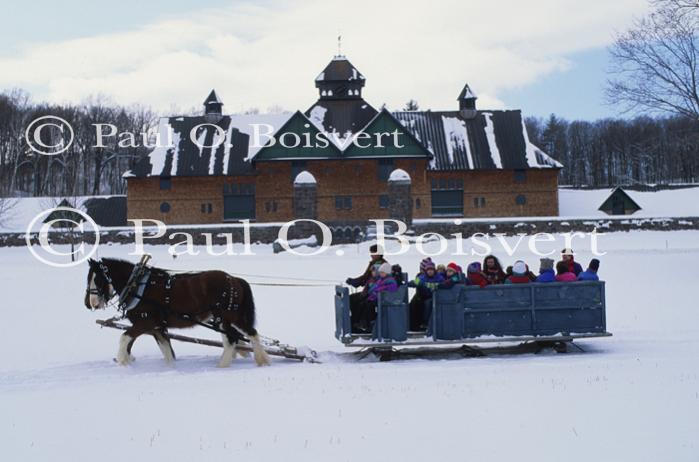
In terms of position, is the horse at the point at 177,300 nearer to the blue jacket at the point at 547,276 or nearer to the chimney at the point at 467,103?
the blue jacket at the point at 547,276

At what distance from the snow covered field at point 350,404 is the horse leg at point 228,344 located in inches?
7.3

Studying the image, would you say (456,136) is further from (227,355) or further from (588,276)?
(227,355)

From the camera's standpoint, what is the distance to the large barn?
44.3m

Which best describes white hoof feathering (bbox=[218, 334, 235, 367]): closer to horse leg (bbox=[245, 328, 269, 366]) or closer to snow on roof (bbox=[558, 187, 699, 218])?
horse leg (bbox=[245, 328, 269, 366])

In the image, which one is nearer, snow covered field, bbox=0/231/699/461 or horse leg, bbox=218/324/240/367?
snow covered field, bbox=0/231/699/461

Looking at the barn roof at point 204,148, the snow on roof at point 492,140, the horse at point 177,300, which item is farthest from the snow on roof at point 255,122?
the horse at point 177,300

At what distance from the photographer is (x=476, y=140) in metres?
47.4

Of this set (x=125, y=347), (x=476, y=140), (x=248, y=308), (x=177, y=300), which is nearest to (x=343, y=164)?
(x=476, y=140)

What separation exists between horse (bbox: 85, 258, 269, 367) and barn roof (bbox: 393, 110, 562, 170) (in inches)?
1387

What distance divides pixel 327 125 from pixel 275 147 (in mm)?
3892

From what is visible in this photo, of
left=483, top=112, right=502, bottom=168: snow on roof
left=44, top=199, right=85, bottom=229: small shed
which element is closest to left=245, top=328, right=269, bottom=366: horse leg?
left=44, top=199, right=85, bottom=229: small shed

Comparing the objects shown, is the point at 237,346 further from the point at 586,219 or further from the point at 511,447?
the point at 586,219

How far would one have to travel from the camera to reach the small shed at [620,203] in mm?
47531

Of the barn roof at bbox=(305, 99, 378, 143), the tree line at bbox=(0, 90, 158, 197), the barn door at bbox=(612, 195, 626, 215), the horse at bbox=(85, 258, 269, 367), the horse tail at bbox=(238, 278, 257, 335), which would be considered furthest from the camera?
the tree line at bbox=(0, 90, 158, 197)
